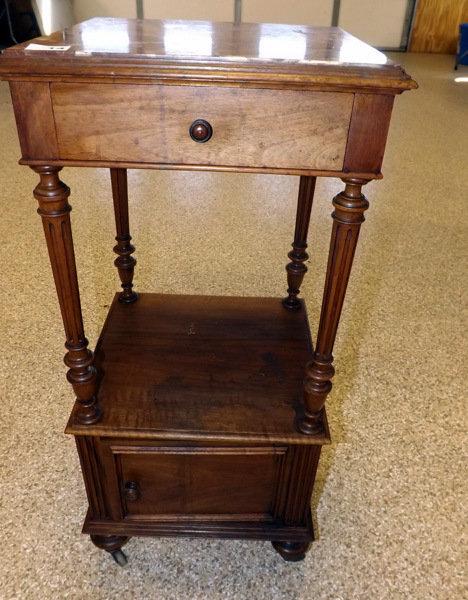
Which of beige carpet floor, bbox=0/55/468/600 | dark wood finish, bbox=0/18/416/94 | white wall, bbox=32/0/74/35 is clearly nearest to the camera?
dark wood finish, bbox=0/18/416/94

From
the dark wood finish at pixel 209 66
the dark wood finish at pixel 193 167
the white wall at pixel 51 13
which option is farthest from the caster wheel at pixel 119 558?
the white wall at pixel 51 13

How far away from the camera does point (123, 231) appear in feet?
3.99

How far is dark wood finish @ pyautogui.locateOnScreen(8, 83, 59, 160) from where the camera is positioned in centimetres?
65

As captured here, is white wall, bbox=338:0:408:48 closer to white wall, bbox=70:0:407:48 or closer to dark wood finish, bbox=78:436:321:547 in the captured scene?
white wall, bbox=70:0:407:48

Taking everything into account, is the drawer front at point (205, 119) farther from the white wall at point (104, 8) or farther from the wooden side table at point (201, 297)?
the white wall at point (104, 8)

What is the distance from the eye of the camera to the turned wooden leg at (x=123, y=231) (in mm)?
1142

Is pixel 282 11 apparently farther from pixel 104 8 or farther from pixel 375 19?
pixel 104 8

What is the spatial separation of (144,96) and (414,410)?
3.36 feet

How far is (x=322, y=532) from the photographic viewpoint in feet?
3.48

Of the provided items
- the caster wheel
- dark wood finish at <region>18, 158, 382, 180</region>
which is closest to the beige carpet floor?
the caster wheel

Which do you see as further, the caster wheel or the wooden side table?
the caster wheel

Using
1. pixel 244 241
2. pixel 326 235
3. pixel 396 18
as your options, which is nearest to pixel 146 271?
pixel 244 241

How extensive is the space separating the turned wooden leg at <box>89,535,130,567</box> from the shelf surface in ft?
0.80

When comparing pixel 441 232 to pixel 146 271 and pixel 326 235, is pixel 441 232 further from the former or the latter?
pixel 146 271
